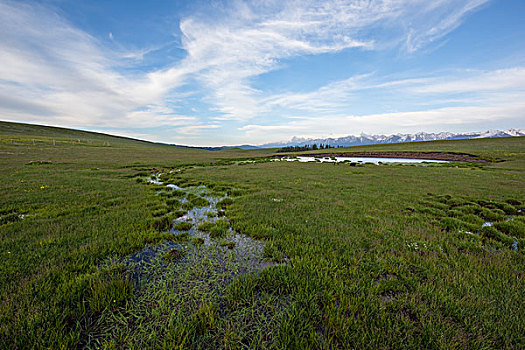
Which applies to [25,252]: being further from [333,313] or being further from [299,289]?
[333,313]

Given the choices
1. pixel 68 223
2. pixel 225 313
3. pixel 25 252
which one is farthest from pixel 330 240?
pixel 68 223

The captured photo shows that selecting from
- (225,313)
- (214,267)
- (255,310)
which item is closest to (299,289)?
(255,310)

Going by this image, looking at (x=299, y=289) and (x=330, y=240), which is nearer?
(x=299, y=289)

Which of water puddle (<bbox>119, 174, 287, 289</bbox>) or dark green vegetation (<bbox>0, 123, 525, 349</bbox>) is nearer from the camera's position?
dark green vegetation (<bbox>0, 123, 525, 349</bbox>)

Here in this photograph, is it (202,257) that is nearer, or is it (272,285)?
(272,285)

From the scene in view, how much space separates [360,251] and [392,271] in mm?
1065

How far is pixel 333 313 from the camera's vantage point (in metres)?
3.71

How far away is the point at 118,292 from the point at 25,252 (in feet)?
13.9

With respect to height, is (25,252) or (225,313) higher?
(25,252)

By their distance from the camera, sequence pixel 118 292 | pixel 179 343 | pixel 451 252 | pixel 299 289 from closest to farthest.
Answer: pixel 179 343 < pixel 118 292 < pixel 299 289 < pixel 451 252

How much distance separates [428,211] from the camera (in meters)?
10.2

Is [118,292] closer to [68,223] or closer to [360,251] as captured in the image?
[68,223]

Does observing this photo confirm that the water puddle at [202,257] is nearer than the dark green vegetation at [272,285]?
No

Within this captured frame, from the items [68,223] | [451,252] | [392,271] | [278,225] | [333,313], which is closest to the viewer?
[333,313]
